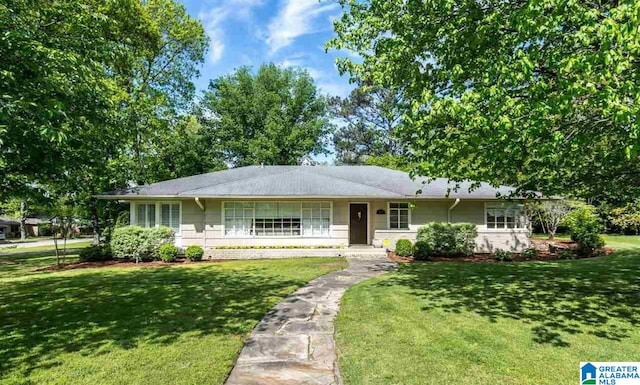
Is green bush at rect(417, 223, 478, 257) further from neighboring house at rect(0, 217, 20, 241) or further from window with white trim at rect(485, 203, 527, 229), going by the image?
neighboring house at rect(0, 217, 20, 241)

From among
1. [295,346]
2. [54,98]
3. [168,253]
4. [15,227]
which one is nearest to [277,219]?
[168,253]

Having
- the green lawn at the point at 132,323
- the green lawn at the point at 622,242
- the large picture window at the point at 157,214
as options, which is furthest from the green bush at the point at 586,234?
the large picture window at the point at 157,214

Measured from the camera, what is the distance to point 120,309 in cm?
737

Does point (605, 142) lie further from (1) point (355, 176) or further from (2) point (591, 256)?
(1) point (355, 176)

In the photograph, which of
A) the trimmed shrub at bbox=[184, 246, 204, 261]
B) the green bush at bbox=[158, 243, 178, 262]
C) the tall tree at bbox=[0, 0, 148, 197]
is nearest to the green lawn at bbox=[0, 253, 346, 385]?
the tall tree at bbox=[0, 0, 148, 197]

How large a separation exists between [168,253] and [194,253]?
102 centimetres

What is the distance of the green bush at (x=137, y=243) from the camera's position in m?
15.4

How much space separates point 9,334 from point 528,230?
1853 centimetres

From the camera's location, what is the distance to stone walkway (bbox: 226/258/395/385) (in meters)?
4.24

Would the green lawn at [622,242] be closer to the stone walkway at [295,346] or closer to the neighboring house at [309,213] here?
the neighboring house at [309,213]

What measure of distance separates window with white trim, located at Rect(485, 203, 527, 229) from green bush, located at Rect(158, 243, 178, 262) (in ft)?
45.6

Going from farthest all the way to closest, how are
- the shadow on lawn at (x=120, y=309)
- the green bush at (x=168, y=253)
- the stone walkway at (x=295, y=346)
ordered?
the green bush at (x=168, y=253) → the shadow on lawn at (x=120, y=309) → the stone walkway at (x=295, y=346)

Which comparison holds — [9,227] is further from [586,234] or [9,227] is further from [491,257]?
[586,234]

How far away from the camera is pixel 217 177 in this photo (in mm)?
20094
